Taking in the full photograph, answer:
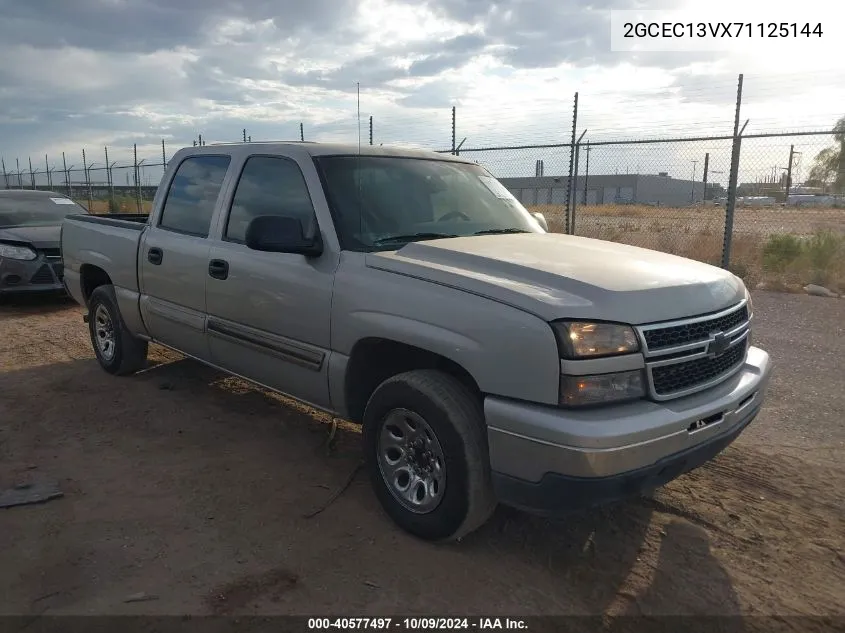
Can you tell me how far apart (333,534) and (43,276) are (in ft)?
24.1

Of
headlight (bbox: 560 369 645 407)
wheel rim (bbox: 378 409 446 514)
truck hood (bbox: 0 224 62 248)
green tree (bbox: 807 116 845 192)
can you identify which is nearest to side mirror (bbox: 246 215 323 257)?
wheel rim (bbox: 378 409 446 514)

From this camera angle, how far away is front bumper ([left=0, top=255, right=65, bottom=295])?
28.0 feet

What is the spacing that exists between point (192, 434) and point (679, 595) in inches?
126

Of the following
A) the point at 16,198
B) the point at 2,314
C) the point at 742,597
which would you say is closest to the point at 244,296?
the point at 742,597

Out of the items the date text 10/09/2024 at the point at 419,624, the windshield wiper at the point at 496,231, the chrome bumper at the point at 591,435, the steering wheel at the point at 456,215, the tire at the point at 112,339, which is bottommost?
the date text 10/09/2024 at the point at 419,624

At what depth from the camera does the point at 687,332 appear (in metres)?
2.89

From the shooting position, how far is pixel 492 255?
3.25 metres

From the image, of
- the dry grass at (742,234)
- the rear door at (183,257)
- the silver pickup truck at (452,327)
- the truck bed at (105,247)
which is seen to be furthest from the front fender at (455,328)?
the dry grass at (742,234)

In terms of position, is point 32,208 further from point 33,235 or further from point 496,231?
point 496,231

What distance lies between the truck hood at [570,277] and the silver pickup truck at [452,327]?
0.01m

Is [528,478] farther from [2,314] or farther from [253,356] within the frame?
[2,314]

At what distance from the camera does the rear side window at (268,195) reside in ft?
12.5

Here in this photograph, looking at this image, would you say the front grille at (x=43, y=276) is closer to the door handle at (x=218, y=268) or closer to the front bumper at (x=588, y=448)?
the door handle at (x=218, y=268)

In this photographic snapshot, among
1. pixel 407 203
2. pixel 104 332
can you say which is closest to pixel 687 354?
pixel 407 203
